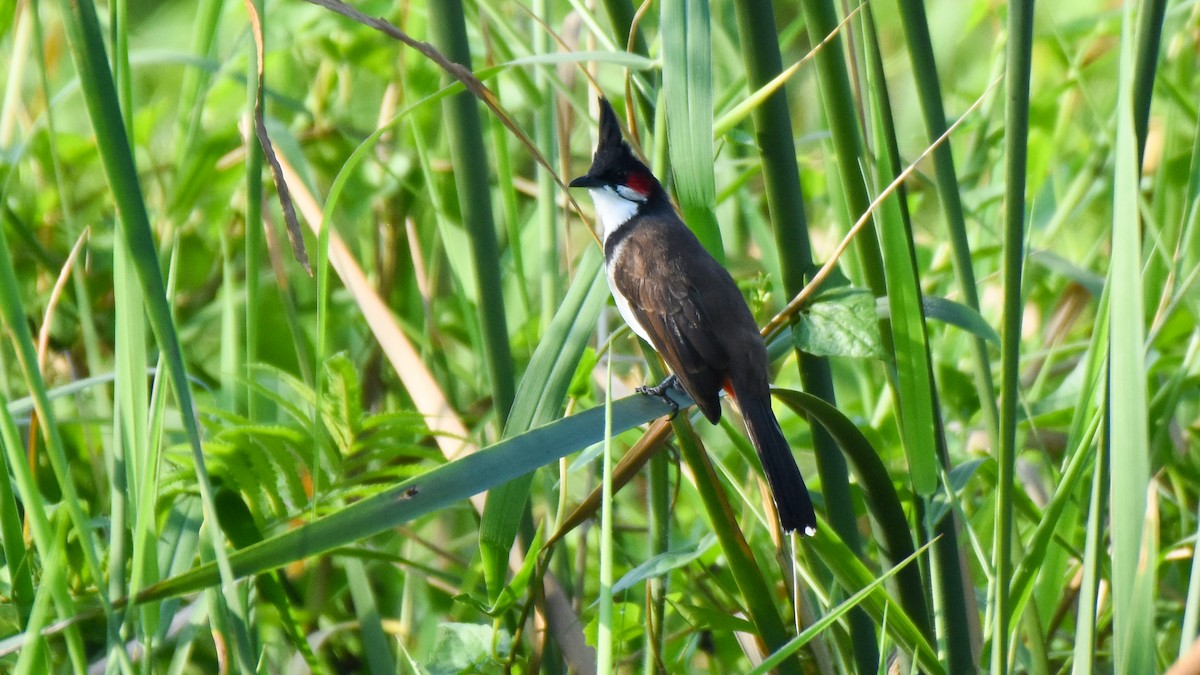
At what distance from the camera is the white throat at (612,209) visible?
2.16 meters

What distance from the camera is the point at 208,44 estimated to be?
5.62ft

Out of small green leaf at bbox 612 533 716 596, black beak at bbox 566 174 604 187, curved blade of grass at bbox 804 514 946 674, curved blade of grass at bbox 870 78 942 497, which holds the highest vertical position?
black beak at bbox 566 174 604 187

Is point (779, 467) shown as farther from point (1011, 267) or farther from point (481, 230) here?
point (481, 230)

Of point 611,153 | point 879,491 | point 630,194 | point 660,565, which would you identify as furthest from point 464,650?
point 630,194

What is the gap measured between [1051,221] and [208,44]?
1.80 metres

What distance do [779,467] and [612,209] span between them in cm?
95

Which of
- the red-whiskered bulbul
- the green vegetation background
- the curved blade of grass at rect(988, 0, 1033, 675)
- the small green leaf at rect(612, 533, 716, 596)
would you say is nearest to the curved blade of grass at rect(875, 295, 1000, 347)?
the green vegetation background

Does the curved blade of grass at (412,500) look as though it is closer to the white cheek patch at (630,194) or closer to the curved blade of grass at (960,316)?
the curved blade of grass at (960,316)

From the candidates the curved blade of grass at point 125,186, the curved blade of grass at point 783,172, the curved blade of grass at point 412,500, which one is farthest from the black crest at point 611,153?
the curved blade of grass at point 125,186

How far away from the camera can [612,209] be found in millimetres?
2232

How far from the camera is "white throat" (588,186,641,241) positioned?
2.16 metres

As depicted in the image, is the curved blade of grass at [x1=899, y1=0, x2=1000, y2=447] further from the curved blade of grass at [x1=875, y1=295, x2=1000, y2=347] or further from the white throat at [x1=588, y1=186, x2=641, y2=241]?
the white throat at [x1=588, y1=186, x2=641, y2=241]

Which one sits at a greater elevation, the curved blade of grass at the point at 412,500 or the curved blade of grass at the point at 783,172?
the curved blade of grass at the point at 783,172

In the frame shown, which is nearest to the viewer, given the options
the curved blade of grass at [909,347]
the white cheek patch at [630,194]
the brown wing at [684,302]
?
the curved blade of grass at [909,347]
